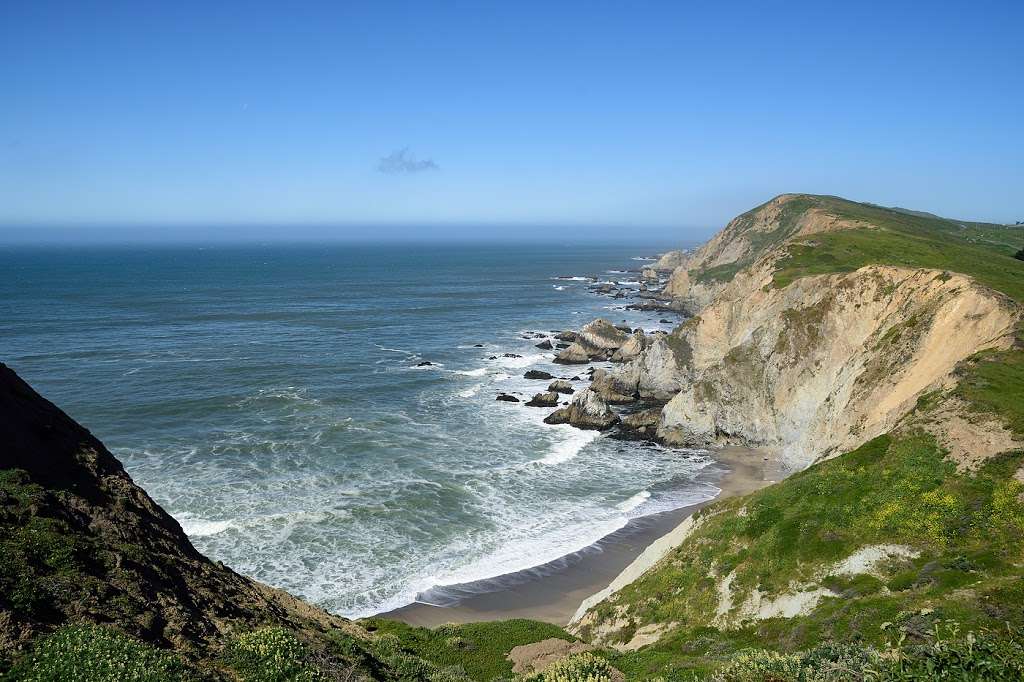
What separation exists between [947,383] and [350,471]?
36.0 meters

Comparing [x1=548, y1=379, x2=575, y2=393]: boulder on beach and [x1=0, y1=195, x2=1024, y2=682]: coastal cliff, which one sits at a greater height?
[x1=0, y1=195, x2=1024, y2=682]: coastal cliff

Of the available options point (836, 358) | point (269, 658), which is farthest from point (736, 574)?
point (836, 358)

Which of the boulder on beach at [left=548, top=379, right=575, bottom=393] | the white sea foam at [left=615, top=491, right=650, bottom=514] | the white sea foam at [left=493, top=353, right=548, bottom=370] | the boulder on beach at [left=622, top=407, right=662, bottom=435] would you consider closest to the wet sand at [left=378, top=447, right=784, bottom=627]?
the white sea foam at [left=615, top=491, right=650, bottom=514]

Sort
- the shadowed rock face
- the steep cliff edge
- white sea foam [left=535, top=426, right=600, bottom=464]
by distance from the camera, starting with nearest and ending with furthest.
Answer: the steep cliff edge → the shadowed rock face → white sea foam [left=535, top=426, right=600, bottom=464]

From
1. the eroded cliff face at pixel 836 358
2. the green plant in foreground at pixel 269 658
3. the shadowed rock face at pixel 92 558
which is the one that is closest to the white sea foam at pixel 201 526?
the shadowed rock face at pixel 92 558

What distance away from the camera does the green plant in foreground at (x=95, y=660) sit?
11.8 meters

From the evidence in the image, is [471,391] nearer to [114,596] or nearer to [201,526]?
[201,526]

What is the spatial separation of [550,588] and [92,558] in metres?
21.6

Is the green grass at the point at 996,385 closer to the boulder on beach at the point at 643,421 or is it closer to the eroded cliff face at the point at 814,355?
the eroded cliff face at the point at 814,355

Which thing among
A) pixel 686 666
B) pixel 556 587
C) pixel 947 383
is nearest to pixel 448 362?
pixel 556 587

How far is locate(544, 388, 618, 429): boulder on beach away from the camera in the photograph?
55.6 m

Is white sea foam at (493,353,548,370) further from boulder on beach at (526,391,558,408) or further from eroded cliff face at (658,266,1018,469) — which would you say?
eroded cliff face at (658,266,1018,469)

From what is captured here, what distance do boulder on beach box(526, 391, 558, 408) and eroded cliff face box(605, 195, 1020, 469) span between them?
323 inches

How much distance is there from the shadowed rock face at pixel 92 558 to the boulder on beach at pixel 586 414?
118 feet
